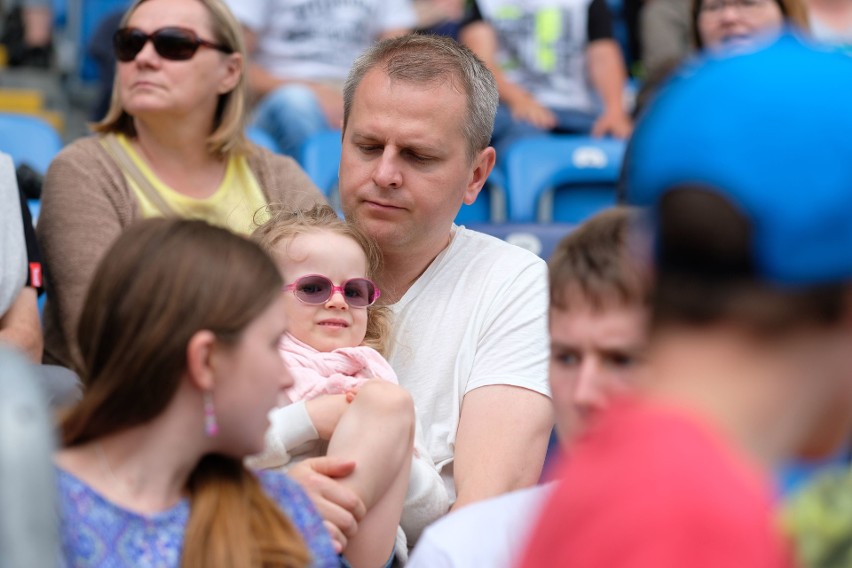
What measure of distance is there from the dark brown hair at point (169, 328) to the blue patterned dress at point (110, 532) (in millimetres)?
22

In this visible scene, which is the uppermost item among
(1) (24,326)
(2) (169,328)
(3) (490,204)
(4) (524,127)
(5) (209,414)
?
(2) (169,328)

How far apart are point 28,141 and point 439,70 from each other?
193 centimetres

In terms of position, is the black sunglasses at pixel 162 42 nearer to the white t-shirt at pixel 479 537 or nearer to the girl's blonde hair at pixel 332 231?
the girl's blonde hair at pixel 332 231

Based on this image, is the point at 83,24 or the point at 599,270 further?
the point at 83,24

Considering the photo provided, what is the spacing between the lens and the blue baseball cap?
98cm

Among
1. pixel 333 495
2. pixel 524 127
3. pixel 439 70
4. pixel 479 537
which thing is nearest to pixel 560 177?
pixel 524 127

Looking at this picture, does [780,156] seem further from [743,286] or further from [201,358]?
[201,358]

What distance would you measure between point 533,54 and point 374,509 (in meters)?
3.84

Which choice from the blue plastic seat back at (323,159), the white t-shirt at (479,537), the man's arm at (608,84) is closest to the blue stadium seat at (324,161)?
the blue plastic seat back at (323,159)

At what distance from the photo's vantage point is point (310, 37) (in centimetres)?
515

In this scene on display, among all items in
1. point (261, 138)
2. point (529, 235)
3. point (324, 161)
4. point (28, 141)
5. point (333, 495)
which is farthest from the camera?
point (261, 138)

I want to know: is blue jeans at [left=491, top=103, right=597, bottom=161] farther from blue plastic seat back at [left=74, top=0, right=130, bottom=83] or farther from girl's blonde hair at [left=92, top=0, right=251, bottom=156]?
blue plastic seat back at [left=74, top=0, right=130, bottom=83]

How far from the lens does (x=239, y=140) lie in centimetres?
354

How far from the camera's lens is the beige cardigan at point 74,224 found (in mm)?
3014
